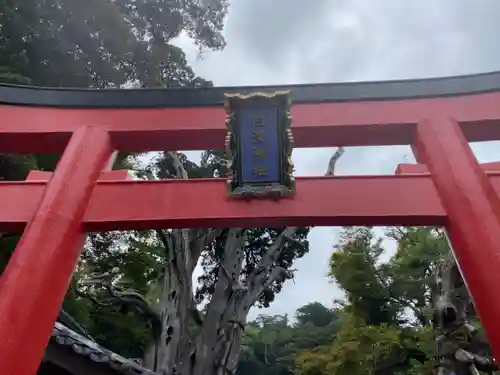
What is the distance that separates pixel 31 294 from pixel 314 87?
9.20 ft

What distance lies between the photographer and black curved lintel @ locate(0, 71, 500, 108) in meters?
4.24

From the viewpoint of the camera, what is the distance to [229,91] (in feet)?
14.4

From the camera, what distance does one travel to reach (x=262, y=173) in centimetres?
388

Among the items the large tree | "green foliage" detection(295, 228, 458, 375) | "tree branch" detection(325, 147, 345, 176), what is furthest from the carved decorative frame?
"green foliage" detection(295, 228, 458, 375)

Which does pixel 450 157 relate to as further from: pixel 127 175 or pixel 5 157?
pixel 5 157

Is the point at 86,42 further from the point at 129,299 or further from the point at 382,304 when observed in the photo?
the point at 382,304

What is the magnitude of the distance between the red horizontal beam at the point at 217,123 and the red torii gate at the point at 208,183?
1 cm

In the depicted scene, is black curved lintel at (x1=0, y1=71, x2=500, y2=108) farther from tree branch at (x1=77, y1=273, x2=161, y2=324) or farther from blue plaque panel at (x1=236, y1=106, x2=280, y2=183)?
tree branch at (x1=77, y1=273, x2=161, y2=324)

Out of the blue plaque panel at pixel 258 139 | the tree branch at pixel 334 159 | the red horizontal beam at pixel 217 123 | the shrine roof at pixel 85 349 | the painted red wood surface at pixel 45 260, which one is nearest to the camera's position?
the painted red wood surface at pixel 45 260

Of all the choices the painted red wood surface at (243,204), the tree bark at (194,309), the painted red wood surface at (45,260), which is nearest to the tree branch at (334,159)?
the tree bark at (194,309)

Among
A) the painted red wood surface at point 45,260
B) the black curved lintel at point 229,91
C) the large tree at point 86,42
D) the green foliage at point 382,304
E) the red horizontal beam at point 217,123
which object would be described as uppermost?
the large tree at point 86,42

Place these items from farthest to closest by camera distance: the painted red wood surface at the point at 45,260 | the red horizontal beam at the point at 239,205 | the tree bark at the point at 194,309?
1. the tree bark at the point at 194,309
2. the red horizontal beam at the point at 239,205
3. the painted red wood surface at the point at 45,260

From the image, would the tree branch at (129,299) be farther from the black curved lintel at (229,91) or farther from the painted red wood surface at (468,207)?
the painted red wood surface at (468,207)

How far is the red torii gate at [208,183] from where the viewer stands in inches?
125
